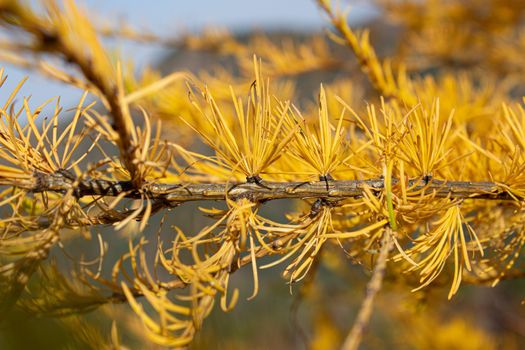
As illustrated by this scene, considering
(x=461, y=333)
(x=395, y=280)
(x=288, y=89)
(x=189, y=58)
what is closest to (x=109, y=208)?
(x=395, y=280)

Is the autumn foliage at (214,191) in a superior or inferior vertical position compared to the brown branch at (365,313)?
superior

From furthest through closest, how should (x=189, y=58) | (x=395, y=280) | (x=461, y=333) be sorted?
1. (x=189, y=58)
2. (x=461, y=333)
3. (x=395, y=280)

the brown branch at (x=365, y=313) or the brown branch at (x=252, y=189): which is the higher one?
the brown branch at (x=252, y=189)

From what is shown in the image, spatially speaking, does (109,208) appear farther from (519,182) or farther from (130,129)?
(519,182)

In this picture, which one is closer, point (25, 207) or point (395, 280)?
point (25, 207)

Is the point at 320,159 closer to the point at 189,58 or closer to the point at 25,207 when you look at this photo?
the point at 25,207

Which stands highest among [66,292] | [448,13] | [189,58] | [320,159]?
[189,58]

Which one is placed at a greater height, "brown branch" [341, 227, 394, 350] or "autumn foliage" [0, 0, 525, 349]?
"autumn foliage" [0, 0, 525, 349]

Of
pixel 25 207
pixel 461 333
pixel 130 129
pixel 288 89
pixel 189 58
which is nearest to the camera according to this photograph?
pixel 130 129

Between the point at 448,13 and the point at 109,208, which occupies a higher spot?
the point at 448,13
